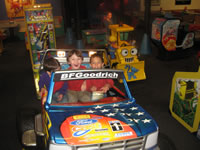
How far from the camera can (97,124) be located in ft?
7.29

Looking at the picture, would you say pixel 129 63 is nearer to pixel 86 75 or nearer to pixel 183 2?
pixel 86 75

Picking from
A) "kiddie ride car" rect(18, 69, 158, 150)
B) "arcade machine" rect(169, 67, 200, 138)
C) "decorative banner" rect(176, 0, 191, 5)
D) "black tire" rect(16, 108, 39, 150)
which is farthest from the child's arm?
"decorative banner" rect(176, 0, 191, 5)

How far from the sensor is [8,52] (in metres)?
10.5

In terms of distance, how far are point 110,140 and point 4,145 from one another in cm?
234

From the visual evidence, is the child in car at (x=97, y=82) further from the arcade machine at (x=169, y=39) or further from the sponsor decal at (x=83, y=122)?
the arcade machine at (x=169, y=39)

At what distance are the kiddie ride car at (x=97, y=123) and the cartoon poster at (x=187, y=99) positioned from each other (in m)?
1.51

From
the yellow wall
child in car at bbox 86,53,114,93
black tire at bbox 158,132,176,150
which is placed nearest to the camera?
child in car at bbox 86,53,114,93

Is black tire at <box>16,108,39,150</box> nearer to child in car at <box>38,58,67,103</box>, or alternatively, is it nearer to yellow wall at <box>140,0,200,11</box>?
child in car at <box>38,58,67,103</box>

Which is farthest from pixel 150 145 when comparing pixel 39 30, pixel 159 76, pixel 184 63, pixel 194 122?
pixel 184 63

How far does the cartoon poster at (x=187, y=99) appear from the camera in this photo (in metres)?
3.60

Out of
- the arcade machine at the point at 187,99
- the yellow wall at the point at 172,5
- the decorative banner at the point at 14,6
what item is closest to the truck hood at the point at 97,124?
the arcade machine at the point at 187,99

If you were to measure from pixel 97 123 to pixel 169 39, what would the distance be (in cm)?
684

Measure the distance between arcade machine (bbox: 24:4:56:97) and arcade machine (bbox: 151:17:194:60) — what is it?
13.8 feet

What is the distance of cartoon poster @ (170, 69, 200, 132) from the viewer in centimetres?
360
